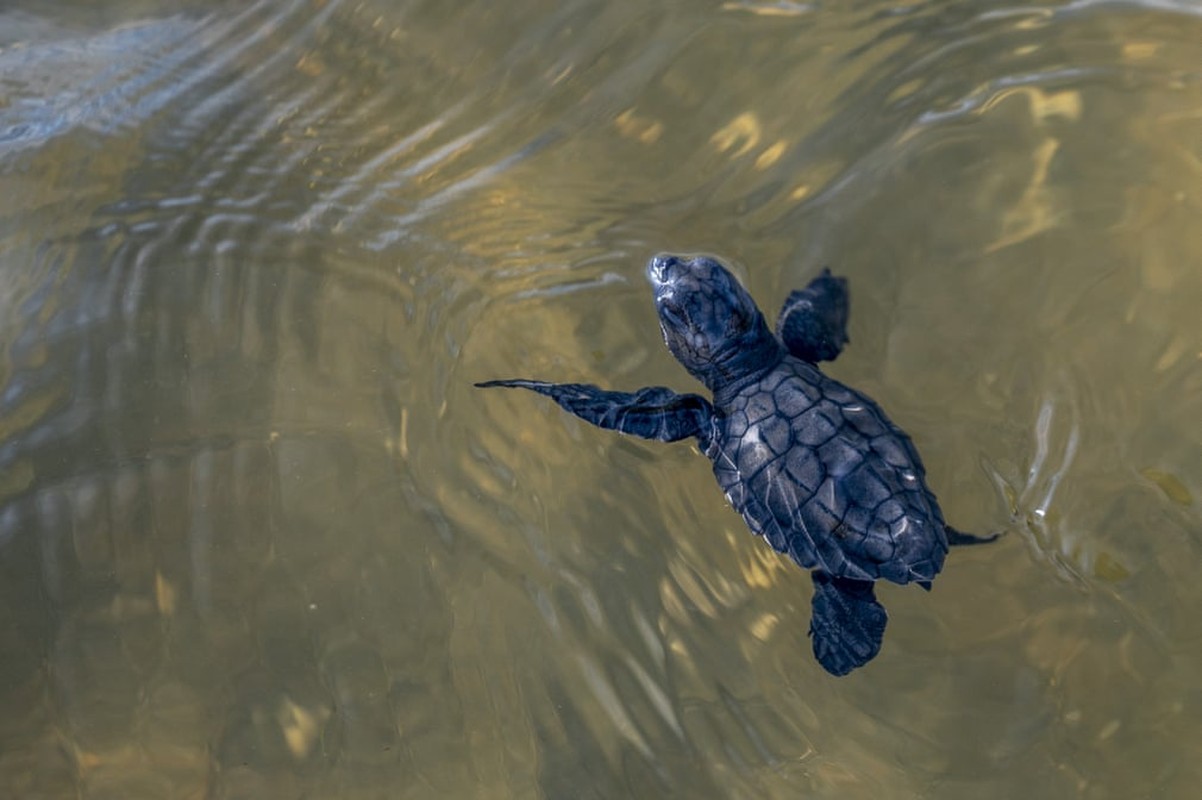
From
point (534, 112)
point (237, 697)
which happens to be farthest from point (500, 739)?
point (534, 112)

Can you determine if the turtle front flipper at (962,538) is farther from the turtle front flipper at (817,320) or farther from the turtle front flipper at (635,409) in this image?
the turtle front flipper at (635,409)

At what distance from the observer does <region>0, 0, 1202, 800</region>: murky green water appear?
124 inches

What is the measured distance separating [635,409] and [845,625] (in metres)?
1.02

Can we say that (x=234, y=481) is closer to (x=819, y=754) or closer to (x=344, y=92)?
(x=344, y=92)

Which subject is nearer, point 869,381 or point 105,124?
point 869,381

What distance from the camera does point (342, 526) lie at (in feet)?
11.0

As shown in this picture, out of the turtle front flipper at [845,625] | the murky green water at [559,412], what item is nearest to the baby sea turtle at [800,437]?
the turtle front flipper at [845,625]

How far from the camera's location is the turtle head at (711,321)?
3287 mm

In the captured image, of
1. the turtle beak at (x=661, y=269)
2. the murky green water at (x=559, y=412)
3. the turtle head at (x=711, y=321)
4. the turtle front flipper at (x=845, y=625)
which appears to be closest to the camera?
the turtle front flipper at (x=845, y=625)

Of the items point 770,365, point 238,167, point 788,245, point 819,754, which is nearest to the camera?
point 819,754

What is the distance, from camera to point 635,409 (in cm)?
323

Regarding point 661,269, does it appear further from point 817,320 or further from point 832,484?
point 832,484

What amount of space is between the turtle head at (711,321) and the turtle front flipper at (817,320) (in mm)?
78

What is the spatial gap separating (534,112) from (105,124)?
1853 millimetres
